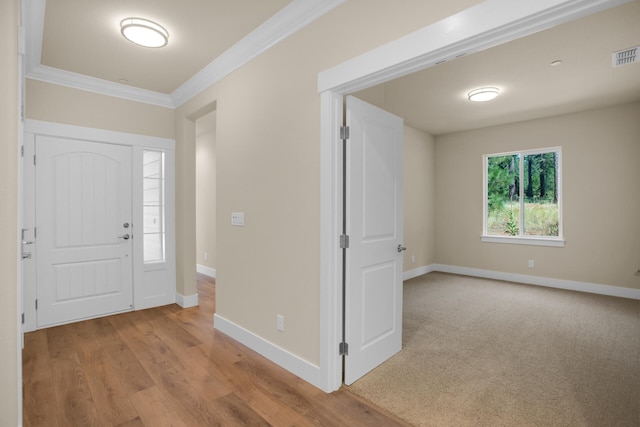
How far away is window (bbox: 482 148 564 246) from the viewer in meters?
5.32

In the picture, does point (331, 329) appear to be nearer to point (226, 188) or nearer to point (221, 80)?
point (226, 188)

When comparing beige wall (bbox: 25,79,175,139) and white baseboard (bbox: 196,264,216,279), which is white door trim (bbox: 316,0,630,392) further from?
white baseboard (bbox: 196,264,216,279)

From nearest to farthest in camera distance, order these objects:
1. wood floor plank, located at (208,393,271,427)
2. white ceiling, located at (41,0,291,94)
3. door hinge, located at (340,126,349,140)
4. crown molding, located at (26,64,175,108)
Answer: wood floor plank, located at (208,393,271,427), door hinge, located at (340,126,349,140), white ceiling, located at (41,0,291,94), crown molding, located at (26,64,175,108)

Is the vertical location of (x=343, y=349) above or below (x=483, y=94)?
below

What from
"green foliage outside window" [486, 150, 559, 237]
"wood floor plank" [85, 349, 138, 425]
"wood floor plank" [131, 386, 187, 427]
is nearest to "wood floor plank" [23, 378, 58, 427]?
"wood floor plank" [85, 349, 138, 425]

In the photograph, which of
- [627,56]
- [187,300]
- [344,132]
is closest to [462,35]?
[344,132]

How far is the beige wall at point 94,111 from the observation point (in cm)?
342

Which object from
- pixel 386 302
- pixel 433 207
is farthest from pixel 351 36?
pixel 433 207

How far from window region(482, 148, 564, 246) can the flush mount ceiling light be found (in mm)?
5536

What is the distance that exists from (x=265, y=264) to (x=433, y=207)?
4770mm

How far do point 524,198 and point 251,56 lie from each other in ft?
17.0

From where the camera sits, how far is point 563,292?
4.92 m

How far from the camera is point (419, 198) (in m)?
6.18

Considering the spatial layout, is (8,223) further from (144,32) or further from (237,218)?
(144,32)
